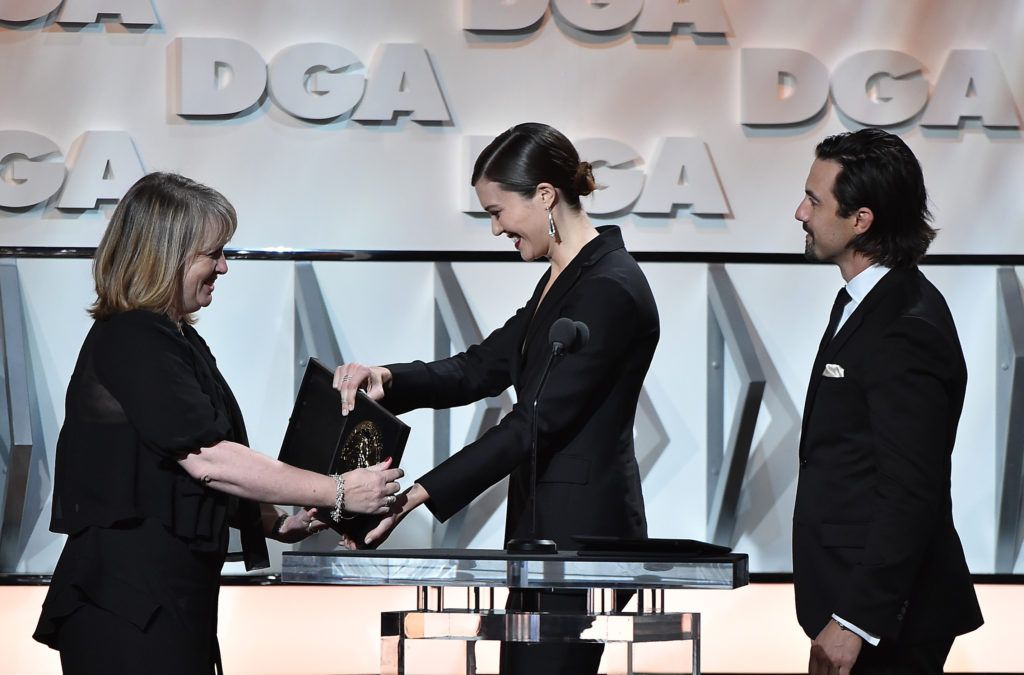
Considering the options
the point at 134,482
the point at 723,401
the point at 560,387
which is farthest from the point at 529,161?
the point at 723,401

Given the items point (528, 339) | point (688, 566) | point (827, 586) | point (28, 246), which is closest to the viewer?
point (688, 566)

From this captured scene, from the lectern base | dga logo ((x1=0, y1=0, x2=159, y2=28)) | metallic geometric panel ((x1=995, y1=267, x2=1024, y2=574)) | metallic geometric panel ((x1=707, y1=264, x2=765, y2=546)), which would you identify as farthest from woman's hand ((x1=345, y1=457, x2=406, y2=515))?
metallic geometric panel ((x1=995, y1=267, x2=1024, y2=574))

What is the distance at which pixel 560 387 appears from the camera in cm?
234

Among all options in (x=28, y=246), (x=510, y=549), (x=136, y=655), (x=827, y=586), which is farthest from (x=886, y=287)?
(x=28, y=246)

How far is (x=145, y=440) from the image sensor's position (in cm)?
203

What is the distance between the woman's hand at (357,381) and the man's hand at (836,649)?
0.96 metres

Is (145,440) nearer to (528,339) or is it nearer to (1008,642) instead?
(528,339)

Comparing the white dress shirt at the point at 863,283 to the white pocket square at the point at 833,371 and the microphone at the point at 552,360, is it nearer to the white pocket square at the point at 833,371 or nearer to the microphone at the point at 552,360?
the white pocket square at the point at 833,371

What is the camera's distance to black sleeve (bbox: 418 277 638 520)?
228 cm

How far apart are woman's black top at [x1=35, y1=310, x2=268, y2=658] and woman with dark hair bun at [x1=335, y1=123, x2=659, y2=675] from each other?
1.16 feet

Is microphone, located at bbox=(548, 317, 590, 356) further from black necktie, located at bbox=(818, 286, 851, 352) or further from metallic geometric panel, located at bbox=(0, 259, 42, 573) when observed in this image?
metallic geometric panel, located at bbox=(0, 259, 42, 573)

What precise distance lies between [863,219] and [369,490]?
1018 mm

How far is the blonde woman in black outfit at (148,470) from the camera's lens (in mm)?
2006

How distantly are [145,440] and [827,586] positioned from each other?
1178 millimetres
